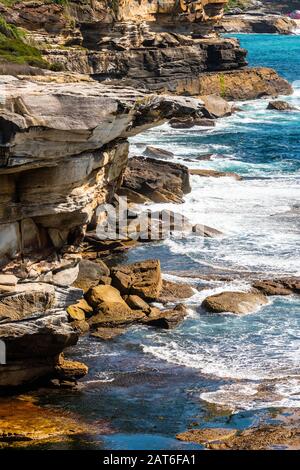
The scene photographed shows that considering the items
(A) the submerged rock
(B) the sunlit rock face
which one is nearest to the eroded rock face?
(A) the submerged rock

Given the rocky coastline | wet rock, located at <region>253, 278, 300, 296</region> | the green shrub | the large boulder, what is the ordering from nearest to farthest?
the rocky coastline → wet rock, located at <region>253, 278, 300, 296</region> → the green shrub → the large boulder

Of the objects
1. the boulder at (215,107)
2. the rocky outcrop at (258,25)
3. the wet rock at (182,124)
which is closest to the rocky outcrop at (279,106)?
the boulder at (215,107)

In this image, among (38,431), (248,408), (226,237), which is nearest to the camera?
(38,431)

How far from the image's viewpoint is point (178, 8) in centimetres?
8562

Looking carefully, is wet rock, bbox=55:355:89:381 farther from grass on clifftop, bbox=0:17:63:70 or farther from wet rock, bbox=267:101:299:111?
wet rock, bbox=267:101:299:111

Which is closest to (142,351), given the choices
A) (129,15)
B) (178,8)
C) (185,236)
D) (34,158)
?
(34,158)

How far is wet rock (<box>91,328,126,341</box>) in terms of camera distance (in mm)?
27859

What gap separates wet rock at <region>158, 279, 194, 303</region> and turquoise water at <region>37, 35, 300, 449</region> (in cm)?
35

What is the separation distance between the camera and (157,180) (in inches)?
1754

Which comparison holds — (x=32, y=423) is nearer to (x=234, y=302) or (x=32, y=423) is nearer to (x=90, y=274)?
(x=90, y=274)

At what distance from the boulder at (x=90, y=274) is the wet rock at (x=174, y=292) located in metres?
1.97

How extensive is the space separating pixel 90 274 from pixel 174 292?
2906mm

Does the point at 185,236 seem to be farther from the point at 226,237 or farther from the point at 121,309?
the point at 121,309

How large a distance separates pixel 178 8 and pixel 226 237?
50.7 m
